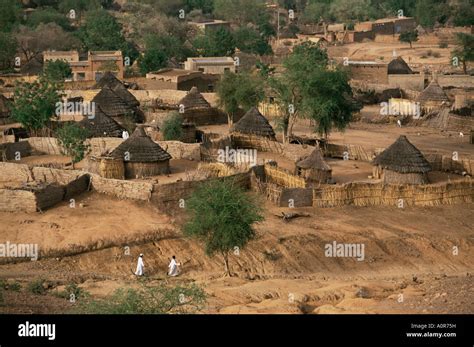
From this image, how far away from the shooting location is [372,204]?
79.6ft

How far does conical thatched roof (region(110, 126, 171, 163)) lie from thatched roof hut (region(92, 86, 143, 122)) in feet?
25.2

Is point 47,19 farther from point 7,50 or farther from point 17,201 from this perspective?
point 17,201

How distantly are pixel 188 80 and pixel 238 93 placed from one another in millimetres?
8277

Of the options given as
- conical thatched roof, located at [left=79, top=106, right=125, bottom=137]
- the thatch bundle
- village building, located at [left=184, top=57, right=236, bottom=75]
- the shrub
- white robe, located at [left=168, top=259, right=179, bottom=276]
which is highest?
village building, located at [left=184, top=57, right=236, bottom=75]

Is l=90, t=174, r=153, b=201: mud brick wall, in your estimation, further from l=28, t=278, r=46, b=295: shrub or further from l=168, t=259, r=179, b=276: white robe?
l=28, t=278, r=46, b=295: shrub

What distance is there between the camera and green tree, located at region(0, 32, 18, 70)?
50000mm

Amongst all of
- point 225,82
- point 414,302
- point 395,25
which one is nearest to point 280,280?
point 414,302

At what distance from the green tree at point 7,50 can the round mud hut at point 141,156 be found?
2600 cm

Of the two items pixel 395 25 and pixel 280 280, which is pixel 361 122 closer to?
pixel 280 280

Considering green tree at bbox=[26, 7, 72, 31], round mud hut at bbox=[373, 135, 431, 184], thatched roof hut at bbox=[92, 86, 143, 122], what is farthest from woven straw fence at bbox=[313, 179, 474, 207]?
green tree at bbox=[26, 7, 72, 31]

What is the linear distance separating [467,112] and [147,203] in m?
19.5

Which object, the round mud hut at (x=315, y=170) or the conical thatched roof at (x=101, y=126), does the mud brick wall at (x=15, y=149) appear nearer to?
the conical thatched roof at (x=101, y=126)

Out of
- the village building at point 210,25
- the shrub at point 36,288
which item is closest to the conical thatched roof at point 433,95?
the shrub at point 36,288

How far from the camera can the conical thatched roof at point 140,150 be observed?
84.2ft
